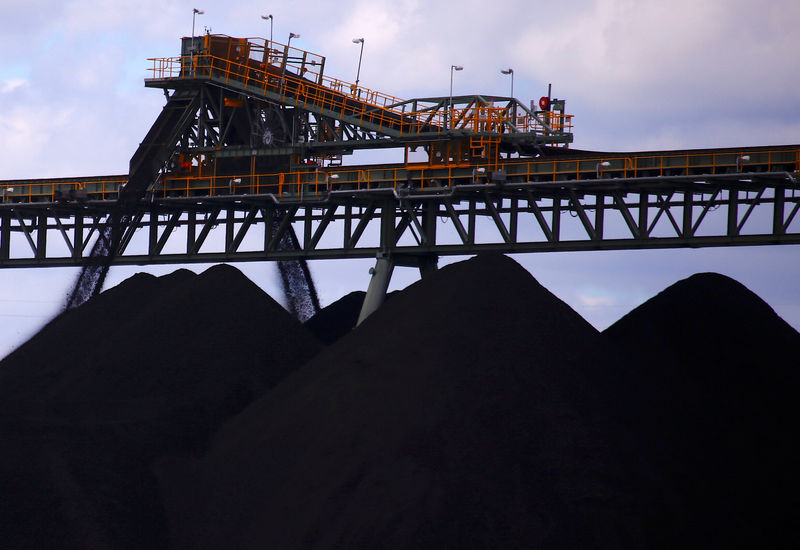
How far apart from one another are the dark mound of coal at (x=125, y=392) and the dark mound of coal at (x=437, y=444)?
896 millimetres

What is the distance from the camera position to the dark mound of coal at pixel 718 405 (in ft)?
71.9

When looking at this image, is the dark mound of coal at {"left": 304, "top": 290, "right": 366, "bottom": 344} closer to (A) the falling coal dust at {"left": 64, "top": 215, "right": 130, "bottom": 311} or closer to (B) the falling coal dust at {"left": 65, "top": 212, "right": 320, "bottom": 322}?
(B) the falling coal dust at {"left": 65, "top": 212, "right": 320, "bottom": 322}

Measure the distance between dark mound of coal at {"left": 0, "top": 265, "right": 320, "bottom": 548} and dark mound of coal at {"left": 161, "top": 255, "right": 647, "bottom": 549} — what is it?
90cm

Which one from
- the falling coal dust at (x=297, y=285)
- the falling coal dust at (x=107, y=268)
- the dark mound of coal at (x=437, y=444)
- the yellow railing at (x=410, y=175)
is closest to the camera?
the dark mound of coal at (x=437, y=444)

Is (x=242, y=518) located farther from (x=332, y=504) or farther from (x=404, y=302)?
(x=404, y=302)

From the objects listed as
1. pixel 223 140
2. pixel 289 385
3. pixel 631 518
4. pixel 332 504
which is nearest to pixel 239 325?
pixel 289 385

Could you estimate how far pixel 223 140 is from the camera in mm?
35312

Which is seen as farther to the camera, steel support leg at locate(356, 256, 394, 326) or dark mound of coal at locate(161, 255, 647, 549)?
steel support leg at locate(356, 256, 394, 326)

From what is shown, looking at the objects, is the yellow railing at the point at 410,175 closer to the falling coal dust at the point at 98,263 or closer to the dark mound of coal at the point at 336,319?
the falling coal dust at the point at 98,263

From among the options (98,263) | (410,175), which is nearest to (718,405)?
(410,175)

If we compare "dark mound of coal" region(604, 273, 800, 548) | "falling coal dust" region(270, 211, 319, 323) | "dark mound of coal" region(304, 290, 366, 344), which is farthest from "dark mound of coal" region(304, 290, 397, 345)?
"dark mound of coal" region(604, 273, 800, 548)

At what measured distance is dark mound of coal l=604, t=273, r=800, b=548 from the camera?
21.9 metres

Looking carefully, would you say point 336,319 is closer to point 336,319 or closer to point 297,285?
point 336,319

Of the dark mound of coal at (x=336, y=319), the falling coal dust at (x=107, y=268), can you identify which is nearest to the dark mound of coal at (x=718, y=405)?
the dark mound of coal at (x=336, y=319)
